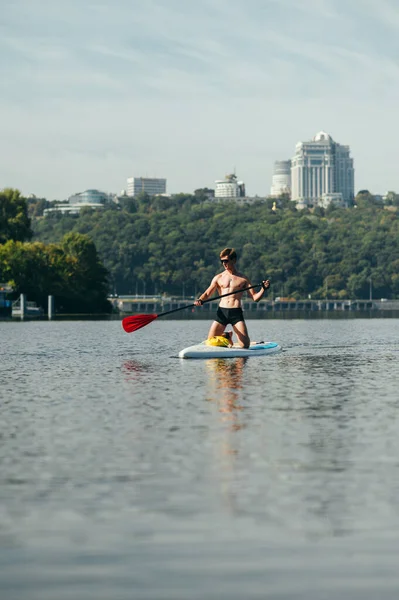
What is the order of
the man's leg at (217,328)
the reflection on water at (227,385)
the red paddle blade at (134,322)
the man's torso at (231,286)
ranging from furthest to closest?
the red paddle blade at (134,322)
the man's leg at (217,328)
the man's torso at (231,286)
the reflection on water at (227,385)

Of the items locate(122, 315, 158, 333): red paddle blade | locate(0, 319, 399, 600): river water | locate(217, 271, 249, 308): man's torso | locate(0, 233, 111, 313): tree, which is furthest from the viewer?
locate(0, 233, 111, 313): tree

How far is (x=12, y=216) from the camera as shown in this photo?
177 m

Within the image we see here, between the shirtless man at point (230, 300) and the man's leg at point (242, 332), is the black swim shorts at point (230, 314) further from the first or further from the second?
the man's leg at point (242, 332)

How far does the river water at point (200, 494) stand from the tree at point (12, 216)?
15003 cm

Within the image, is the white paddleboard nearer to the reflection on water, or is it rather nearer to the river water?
the reflection on water

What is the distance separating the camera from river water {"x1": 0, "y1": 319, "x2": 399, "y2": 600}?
371 inches

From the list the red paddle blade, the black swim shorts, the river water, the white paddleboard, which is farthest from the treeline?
the river water

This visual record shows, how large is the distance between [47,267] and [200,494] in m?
161

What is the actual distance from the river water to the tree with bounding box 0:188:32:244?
15003cm

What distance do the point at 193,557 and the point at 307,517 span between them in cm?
180

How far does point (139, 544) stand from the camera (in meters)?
10.5

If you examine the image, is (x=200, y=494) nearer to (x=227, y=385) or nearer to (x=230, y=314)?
(x=227, y=385)

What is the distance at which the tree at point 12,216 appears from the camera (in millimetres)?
173375

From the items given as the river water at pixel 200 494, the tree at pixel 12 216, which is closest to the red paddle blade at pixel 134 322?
the river water at pixel 200 494
